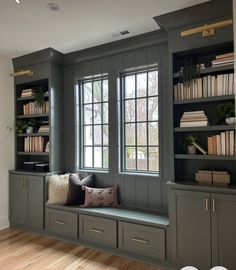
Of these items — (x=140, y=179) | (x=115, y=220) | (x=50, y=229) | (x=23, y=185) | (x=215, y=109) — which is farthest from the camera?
(x=23, y=185)

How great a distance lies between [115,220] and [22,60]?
9.31ft

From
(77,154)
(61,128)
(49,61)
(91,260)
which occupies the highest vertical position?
(49,61)

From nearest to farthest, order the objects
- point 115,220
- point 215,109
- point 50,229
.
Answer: point 215,109, point 115,220, point 50,229

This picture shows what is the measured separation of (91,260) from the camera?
2.73 m

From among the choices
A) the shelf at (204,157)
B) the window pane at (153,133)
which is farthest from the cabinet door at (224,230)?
the window pane at (153,133)

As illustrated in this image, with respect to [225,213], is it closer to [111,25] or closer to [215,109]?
[215,109]

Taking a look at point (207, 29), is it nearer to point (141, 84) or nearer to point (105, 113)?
point (141, 84)

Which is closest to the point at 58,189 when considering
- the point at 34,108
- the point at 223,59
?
the point at 34,108

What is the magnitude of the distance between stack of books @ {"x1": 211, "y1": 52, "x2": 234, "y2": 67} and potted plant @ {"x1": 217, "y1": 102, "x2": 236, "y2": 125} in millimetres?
407

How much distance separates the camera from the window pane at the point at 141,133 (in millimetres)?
3252

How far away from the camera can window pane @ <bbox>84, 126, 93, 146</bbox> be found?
3.71 metres

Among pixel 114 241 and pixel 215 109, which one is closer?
pixel 215 109

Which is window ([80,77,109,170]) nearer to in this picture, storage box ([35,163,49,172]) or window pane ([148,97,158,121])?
storage box ([35,163,49,172])

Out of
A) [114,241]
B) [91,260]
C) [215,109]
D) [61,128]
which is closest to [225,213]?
[215,109]
